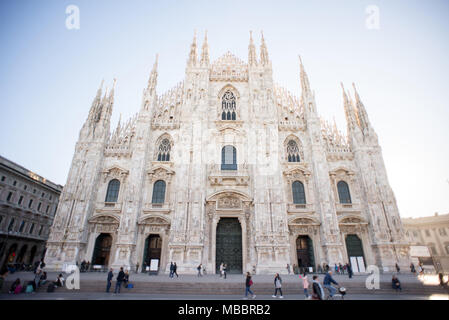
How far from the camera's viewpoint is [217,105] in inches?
1051

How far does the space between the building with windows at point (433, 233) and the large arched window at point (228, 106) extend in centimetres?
3904

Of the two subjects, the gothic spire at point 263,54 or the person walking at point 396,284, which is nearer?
the person walking at point 396,284

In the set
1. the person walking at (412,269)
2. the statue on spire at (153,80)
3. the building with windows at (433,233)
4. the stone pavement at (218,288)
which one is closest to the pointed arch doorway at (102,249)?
the stone pavement at (218,288)

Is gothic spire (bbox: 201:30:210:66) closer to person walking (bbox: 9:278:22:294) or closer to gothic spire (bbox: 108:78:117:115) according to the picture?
gothic spire (bbox: 108:78:117:115)

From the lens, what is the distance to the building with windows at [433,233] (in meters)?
42.3

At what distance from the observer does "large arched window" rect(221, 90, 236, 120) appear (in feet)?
87.0

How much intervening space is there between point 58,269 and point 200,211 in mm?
12805

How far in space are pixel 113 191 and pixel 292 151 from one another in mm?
19461

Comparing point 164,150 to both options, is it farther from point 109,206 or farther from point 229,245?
point 229,245

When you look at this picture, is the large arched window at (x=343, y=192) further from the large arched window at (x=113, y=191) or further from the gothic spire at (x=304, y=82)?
the large arched window at (x=113, y=191)

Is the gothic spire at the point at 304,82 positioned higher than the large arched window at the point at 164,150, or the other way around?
the gothic spire at the point at 304,82

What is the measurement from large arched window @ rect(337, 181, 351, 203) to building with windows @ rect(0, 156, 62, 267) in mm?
39412

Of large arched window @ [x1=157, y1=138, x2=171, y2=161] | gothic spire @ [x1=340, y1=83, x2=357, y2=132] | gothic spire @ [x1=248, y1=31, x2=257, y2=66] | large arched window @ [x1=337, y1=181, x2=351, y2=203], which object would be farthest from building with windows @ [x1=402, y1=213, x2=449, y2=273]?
large arched window @ [x1=157, y1=138, x2=171, y2=161]

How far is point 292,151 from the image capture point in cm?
2525
